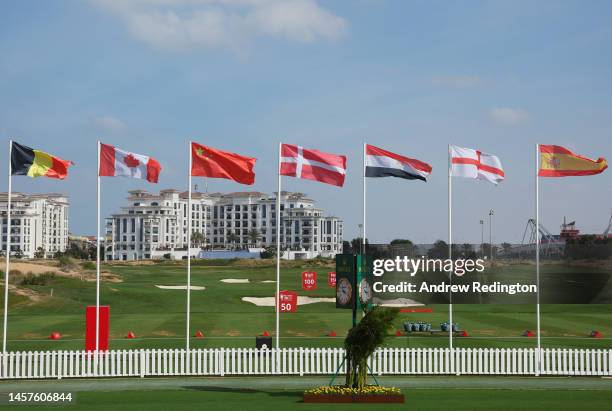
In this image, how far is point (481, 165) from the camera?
30.9 metres

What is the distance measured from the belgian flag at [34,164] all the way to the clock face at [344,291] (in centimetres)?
1146

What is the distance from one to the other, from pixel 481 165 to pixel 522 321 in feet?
77.3

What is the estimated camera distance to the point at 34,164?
30141 mm

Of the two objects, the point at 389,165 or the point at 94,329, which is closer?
the point at 94,329

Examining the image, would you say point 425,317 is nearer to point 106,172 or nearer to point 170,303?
point 170,303

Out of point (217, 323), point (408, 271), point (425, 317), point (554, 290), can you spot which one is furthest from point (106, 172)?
point (425, 317)

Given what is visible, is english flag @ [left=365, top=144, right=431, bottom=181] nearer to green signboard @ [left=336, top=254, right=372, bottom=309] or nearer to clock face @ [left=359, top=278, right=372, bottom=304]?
green signboard @ [left=336, top=254, right=372, bottom=309]

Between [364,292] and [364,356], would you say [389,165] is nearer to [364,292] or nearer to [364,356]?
[364,292]

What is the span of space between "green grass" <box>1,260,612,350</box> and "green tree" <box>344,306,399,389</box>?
12.5 meters

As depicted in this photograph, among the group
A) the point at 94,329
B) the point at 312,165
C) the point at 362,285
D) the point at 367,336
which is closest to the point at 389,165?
the point at 312,165

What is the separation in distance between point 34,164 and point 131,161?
356cm

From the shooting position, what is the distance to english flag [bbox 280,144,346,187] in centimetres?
3055

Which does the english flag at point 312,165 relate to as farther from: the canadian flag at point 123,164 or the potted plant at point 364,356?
the potted plant at point 364,356

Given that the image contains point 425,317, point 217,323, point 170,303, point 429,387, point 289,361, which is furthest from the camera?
point 170,303
